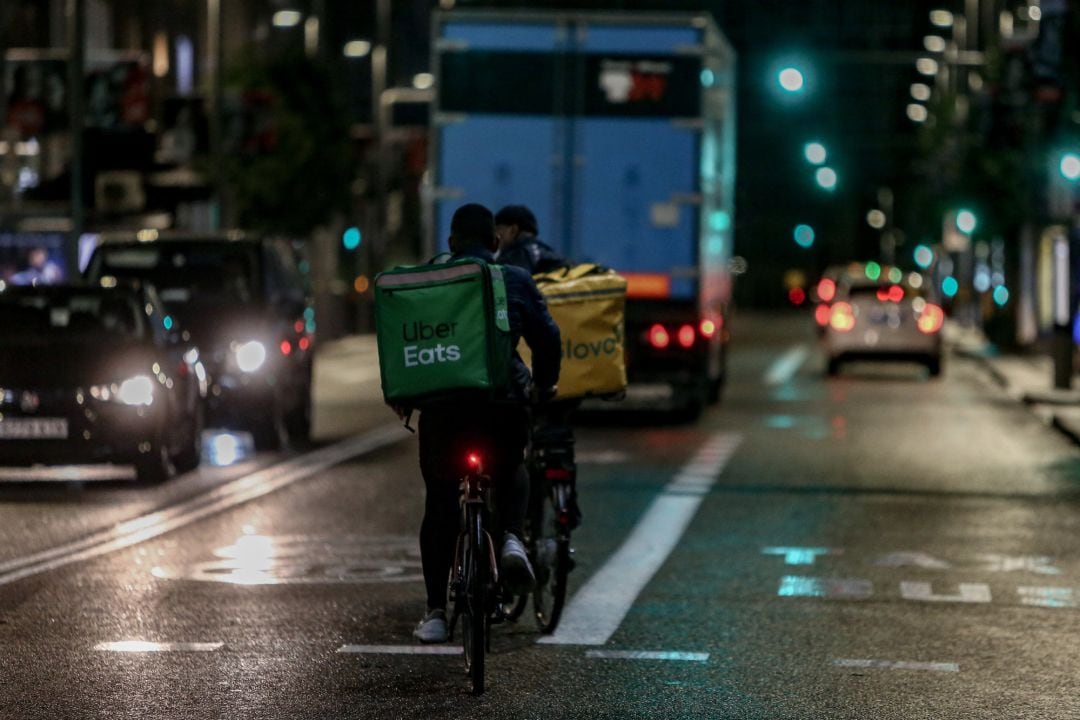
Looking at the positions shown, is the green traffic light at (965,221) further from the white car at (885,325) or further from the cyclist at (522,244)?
the cyclist at (522,244)

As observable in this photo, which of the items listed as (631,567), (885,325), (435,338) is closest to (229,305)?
(631,567)

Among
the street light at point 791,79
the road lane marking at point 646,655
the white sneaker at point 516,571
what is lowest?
the road lane marking at point 646,655

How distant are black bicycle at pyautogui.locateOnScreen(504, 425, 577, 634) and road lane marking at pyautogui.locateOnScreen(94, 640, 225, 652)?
123 cm

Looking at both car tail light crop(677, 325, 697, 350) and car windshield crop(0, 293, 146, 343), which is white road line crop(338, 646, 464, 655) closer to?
car windshield crop(0, 293, 146, 343)

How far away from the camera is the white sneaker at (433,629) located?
9688 mm

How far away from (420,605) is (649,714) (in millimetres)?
2989

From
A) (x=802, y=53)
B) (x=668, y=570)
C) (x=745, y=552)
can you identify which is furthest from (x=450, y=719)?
(x=802, y=53)

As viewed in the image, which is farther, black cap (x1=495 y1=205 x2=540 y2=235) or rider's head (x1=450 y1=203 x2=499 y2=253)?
black cap (x1=495 y1=205 x2=540 y2=235)

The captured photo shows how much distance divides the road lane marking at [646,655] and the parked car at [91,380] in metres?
7.91

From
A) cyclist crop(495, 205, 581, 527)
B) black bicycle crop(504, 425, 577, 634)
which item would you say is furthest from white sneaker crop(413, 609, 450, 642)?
cyclist crop(495, 205, 581, 527)

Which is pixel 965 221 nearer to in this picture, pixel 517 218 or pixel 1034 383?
pixel 1034 383

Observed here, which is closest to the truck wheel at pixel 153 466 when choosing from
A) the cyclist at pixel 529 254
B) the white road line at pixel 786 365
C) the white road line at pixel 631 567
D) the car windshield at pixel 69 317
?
the car windshield at pixel 69 317

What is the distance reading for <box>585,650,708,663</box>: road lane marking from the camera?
991 cm

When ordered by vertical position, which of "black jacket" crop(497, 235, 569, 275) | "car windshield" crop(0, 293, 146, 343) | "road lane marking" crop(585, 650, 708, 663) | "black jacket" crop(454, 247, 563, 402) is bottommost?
"road lane marking" crop(585, 650, 708, 663)
